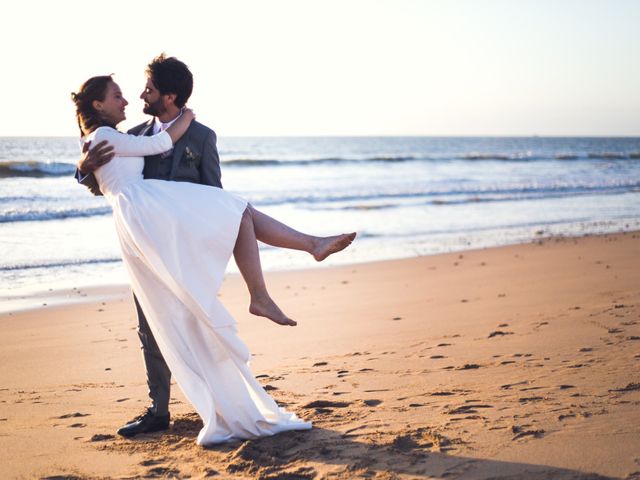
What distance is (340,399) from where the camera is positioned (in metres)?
4.55

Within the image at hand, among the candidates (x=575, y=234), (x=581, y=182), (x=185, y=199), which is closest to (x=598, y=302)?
(x=185, y=199)

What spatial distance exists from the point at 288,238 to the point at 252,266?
0.27m

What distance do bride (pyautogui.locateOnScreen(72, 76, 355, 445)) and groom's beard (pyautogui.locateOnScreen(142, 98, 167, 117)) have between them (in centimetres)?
15

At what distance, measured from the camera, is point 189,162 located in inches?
157

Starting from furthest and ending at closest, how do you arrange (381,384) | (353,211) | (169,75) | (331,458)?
1. (353,211)
2. (381,384)
3. (169,75)
4. (331,458)

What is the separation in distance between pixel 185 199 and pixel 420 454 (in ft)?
5.44

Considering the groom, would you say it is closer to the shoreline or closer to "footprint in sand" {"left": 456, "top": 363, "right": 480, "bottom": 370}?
"footprint in sand" {"left": 456, "top": 363, "right": 480, "bottom": 370}

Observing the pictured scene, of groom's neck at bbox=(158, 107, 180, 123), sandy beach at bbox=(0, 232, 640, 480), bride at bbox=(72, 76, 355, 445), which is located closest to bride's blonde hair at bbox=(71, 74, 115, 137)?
bride at bbox=(72, 76, 355, 445)

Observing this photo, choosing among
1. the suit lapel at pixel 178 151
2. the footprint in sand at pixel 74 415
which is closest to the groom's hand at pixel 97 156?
the suit lapel at pixel 178 151

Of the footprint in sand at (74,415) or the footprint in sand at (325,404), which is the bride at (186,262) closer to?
the footprint in sand at (325,404)

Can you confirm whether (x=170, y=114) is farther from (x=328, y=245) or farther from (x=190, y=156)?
(x=328, y=245)

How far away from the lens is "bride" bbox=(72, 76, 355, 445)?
3.67m

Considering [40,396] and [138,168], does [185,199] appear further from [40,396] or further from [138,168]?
[40,396]

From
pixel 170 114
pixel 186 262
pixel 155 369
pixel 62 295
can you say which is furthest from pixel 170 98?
pixel 62 295
